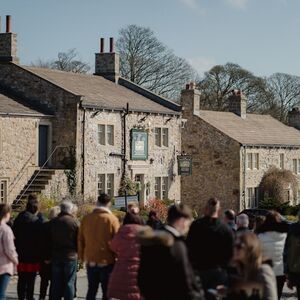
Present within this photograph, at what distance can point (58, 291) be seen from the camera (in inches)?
490

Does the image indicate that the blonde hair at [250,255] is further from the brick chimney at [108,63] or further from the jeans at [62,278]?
the brick chimney at [108,63]

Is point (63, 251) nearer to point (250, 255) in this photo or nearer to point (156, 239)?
point (156, 239)

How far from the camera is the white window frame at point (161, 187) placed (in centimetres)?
3972

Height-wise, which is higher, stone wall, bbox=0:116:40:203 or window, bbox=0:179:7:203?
stone wall, bbox=0:116:40:203

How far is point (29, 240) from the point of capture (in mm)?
12812

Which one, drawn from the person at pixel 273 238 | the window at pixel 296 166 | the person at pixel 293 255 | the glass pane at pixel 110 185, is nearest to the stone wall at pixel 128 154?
the glass pane at pixel 110 185

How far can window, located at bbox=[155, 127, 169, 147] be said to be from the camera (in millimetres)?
39500

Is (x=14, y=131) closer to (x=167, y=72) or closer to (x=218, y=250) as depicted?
(x=218, y=250)

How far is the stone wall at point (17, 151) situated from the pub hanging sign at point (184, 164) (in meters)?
9.66

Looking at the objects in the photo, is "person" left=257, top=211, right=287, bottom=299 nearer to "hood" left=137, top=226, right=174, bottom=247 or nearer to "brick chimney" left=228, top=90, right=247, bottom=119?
"hood" left=137, top=226, right=174, bottom=247


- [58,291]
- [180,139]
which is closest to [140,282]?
[58,291]

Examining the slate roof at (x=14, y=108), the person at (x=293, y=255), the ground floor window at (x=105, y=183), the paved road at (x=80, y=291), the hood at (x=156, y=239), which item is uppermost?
the slate roof at (x=14, y=108)

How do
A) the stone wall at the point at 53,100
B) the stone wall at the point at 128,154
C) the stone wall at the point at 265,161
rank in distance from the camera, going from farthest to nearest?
1. the stone wall at the point at 265,161
2. the stone wall at the point at 128,154
3. the stone wall at the point at 53,100

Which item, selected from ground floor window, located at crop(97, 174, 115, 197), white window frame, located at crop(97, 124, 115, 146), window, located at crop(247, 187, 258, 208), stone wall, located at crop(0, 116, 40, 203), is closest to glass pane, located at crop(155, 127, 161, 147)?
white window frame, located at crop(97, 124, 115, 146)
